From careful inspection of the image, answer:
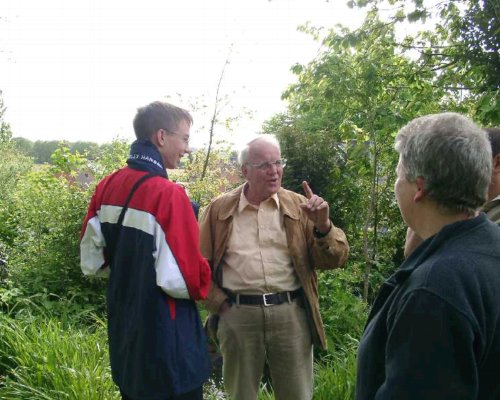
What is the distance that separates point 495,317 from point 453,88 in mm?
4624

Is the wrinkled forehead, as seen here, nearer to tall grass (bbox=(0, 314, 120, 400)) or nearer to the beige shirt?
the beige shirt

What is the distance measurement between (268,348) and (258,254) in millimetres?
596

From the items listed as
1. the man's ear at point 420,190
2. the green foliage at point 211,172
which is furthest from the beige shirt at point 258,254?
the green foliage at point 211,172

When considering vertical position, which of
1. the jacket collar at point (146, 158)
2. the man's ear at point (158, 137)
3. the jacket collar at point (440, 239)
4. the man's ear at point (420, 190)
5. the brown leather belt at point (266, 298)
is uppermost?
the man's ear at point (158, 137)

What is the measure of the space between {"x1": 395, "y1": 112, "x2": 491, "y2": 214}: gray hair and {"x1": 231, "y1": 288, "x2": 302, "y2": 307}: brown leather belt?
5.76 feet

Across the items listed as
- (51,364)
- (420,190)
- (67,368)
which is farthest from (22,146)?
(420,190)

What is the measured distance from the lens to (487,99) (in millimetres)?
3838

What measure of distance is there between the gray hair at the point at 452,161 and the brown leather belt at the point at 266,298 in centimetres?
176

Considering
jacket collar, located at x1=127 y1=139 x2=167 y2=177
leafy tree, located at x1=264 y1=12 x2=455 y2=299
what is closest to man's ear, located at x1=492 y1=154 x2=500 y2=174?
jacket collar, located at x1=127 y1=139 x2=167 y2=177

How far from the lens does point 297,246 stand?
288 centimetres

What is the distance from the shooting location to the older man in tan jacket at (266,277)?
2.85m

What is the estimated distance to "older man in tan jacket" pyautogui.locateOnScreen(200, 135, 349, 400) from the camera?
2.85m

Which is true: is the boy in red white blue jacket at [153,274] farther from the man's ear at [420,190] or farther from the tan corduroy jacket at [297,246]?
the man's ear at [420,190]

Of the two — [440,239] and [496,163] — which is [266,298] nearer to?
[496,163]
